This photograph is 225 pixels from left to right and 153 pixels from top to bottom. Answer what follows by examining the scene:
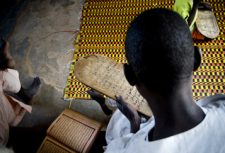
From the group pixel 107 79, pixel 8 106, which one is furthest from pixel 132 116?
pixel 8 106

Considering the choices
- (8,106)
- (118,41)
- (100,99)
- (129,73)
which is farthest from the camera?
(118,41)

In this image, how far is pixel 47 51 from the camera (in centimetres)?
307

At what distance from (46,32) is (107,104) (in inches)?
58.9

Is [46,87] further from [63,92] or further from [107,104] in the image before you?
[107,104]

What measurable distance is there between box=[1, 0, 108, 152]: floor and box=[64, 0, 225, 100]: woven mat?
12 cm

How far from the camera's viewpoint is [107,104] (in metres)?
2.47

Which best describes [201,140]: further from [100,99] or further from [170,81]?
[100,99]

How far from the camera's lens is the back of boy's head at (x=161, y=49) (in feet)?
2.87

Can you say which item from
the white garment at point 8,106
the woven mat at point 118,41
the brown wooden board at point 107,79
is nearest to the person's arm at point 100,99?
the brown wooden board at point 107,79

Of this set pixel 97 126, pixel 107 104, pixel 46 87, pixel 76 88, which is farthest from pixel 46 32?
pixel 97 126

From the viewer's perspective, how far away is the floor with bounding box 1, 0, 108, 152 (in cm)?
256

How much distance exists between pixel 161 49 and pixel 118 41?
2035mm

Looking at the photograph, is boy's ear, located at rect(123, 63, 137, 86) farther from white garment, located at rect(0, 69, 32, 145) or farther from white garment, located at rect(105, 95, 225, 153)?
white garment, located at rect(0, 69, 32, 145)

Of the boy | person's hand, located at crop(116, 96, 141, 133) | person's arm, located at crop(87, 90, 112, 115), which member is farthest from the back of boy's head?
person's arm, located at crop(87, 90, 112, 115)
